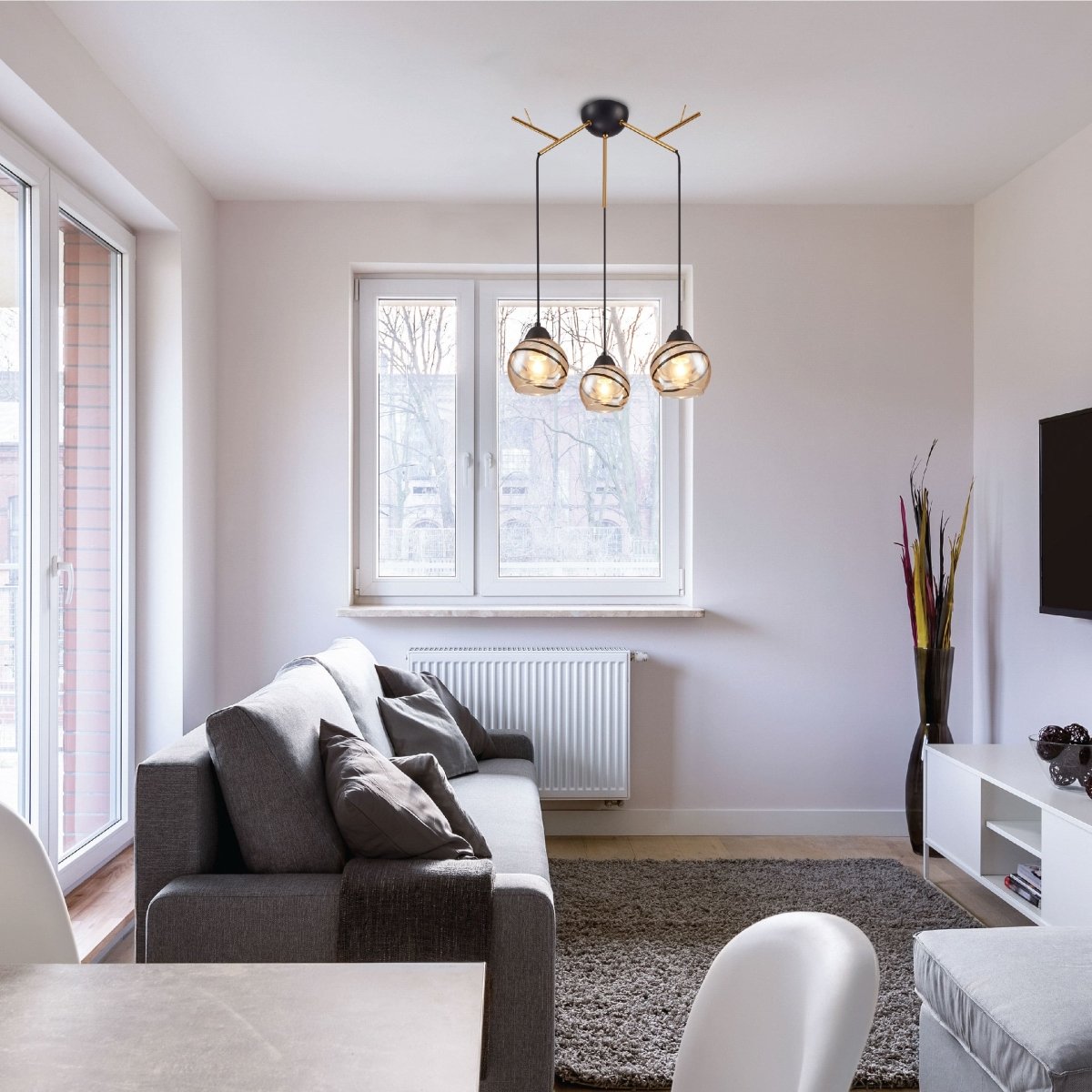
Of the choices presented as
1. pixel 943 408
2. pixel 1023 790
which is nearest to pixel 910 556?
pixel 943 408

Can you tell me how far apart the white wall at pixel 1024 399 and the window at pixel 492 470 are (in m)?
1.31

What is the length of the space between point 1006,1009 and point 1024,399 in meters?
2.67

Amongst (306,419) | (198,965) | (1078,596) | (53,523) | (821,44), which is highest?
(821,44)

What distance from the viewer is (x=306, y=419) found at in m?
4.05

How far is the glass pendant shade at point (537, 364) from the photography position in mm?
2613

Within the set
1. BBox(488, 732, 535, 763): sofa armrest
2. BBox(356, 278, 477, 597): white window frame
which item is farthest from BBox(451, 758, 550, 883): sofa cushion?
BBox(356, 278, 477, 597): white window frame

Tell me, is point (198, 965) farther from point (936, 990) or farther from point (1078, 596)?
point (1078, 596)

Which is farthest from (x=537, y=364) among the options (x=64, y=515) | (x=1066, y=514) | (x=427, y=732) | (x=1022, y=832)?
(x=1022, y=832)

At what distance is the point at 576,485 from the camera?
13.8 feet

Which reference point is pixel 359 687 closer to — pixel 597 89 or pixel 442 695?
pixel 442 695

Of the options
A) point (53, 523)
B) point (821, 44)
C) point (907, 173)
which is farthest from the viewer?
point (907, 173)

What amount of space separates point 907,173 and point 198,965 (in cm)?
379

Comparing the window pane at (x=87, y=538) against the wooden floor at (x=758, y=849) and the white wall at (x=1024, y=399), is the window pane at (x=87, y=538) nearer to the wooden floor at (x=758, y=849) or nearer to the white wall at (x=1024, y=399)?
the wooden floor at (x=758, y=849)

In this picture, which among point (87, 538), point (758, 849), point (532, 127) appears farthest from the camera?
point (758, 849)
